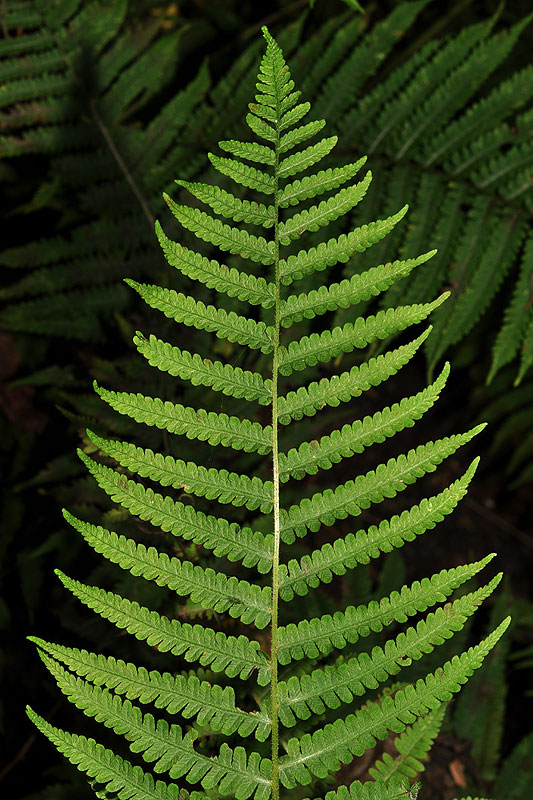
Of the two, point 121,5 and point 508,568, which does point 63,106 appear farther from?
point 508,568

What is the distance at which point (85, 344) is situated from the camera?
2.57m

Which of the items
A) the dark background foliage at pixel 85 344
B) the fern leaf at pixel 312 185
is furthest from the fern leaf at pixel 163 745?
the fern leaf at pixel 312 185

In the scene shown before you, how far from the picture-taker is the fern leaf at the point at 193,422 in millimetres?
1113

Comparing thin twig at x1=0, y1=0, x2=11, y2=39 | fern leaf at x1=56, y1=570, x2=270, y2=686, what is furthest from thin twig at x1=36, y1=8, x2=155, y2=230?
fern leaf at x1=56, y1=570, x2=270, y2=686

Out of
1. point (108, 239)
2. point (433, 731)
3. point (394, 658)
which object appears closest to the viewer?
point (394, 658)

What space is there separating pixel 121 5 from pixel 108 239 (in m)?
0.74

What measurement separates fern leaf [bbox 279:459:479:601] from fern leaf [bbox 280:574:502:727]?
0.13 m

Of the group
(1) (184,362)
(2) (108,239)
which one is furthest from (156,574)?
(2) (108,239)

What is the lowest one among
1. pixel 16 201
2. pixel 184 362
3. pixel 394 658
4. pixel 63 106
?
pixel 394 658

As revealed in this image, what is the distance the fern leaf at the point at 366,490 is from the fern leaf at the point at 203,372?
203mm

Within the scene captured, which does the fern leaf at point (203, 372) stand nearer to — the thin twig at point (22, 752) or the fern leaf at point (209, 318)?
the fern leaf at point (209, 318)

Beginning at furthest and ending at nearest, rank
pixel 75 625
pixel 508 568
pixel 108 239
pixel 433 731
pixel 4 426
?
pixel 508 568 < pixel 4 426 < pixel 108 239 < pixel 75 625 < pixel 433 731

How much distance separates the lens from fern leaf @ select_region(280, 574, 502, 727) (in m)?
1.05

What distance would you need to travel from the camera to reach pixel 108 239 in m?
2.21
